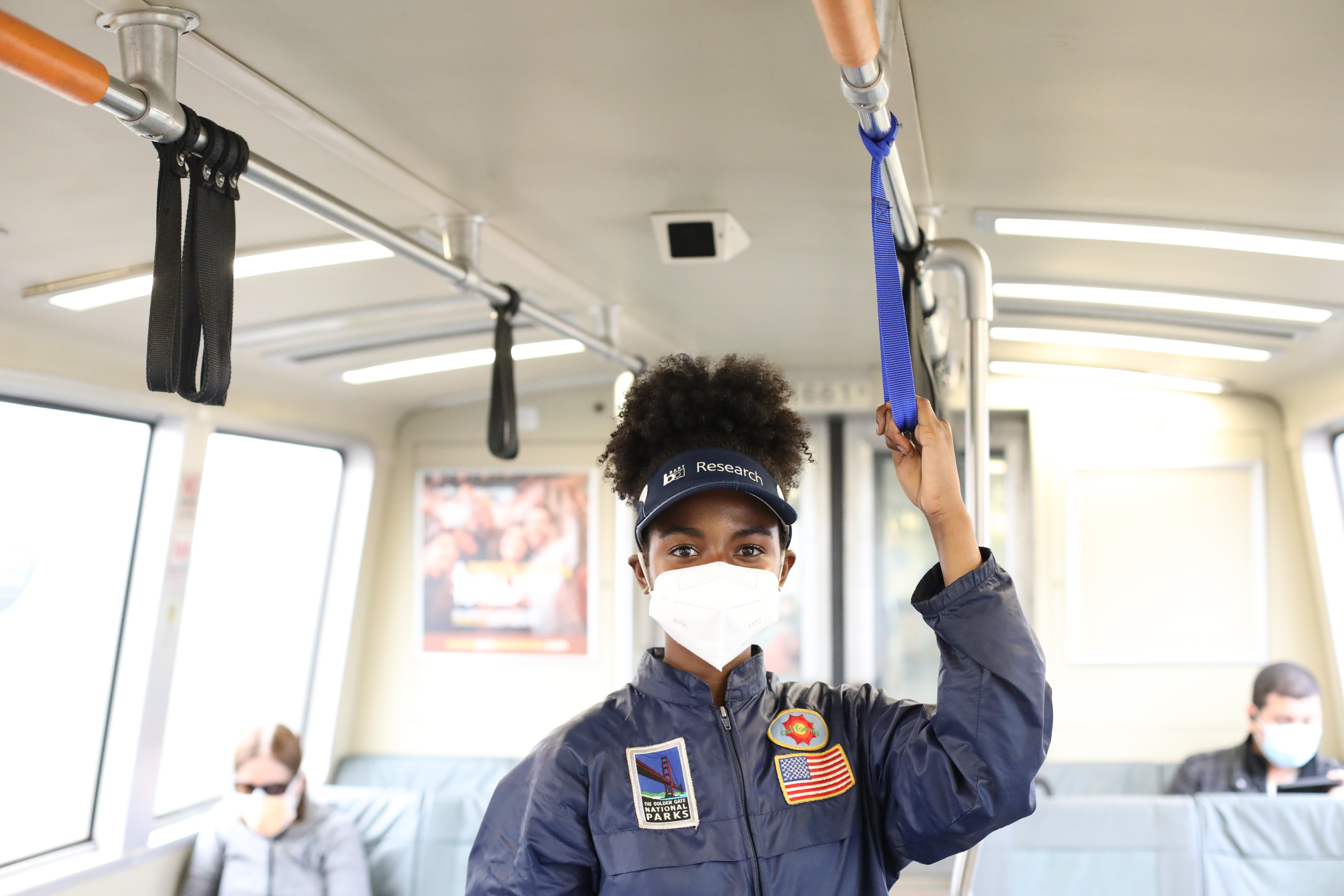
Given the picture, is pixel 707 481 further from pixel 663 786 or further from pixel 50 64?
pixel 50 64

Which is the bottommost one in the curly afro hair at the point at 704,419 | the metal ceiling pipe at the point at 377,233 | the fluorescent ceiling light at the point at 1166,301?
the curly afro hair at the point at 704,419

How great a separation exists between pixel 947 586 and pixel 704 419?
0.51 m

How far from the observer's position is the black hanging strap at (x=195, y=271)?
172 cm

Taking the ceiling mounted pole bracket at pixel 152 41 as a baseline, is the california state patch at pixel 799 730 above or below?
below

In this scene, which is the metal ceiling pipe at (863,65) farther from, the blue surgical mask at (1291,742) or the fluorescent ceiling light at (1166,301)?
the blue surgical mask at (1291,742)

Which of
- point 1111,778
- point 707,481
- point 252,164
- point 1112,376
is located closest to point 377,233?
point 252,164

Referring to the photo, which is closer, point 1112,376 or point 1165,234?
point 1165,234

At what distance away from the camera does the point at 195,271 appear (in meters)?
1.79

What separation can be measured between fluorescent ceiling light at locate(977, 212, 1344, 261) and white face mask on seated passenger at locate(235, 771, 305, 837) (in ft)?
12.5

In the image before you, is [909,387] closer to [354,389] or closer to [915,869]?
[915,869]

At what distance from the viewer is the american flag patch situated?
1576 mm

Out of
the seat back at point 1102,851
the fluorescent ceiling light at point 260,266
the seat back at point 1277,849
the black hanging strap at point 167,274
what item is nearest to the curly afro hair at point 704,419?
the black hanging strap at point 167,274

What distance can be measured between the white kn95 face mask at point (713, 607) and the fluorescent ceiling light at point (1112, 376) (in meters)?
4.05

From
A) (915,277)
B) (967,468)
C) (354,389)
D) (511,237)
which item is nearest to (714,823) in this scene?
(967,468)
